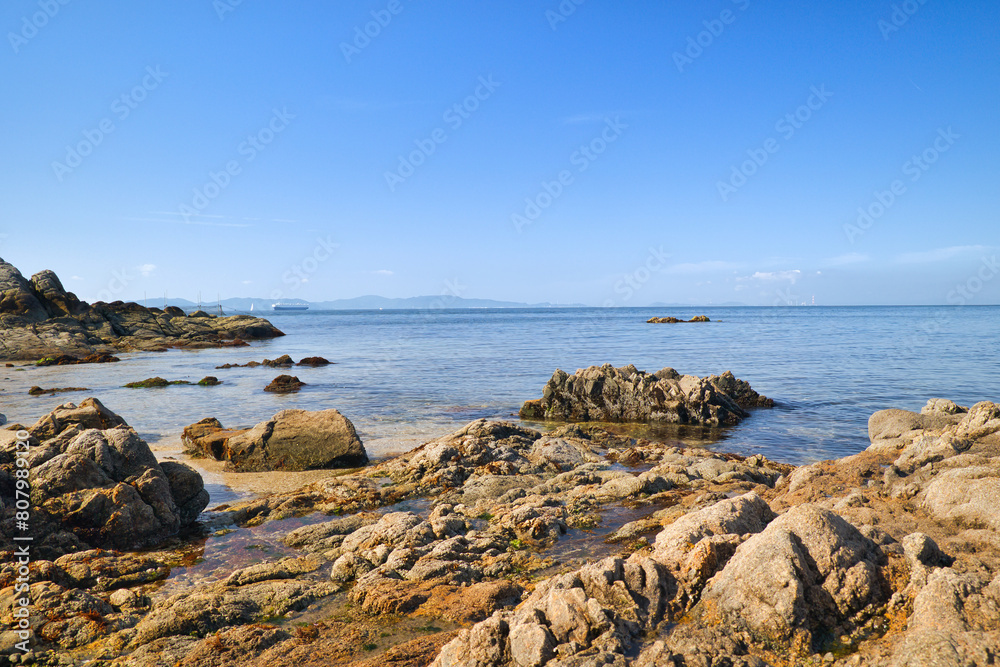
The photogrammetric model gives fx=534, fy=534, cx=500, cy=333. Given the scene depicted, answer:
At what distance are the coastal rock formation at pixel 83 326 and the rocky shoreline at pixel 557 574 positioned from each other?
125 ft

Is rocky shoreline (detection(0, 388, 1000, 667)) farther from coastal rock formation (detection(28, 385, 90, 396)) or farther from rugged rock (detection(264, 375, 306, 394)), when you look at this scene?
coastal rock formation (detection(28, 385, 90, 396))

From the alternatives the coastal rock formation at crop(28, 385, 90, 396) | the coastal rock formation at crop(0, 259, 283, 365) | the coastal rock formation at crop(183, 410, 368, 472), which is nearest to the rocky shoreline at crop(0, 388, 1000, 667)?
the coastal rock formation at crop(183, 410, 368, 472)

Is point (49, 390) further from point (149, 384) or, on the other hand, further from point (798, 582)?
point (798, 582)

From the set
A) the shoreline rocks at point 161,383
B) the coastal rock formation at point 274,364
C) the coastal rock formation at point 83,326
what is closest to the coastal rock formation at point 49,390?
the shoreline rocks at point 161,383

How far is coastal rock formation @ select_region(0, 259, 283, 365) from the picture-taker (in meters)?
40.8

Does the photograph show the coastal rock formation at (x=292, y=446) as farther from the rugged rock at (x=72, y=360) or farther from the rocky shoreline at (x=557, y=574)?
the rugged rock at (x=72, y=360)

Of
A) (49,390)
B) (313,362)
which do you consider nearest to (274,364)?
(313,362)

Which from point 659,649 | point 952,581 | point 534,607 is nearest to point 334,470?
point 534,607

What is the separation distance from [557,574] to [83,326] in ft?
195

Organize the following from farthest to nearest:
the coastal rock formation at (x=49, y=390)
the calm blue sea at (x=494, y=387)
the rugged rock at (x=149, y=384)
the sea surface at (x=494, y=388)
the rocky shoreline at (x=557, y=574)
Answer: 1. the rugged rock at (x=149, y=384)
2. the coastal rock formation at (x=49, y=390)
3. the calm blue sea at (x=494, y=387)
4. the sea surface at (x=494, y=388)
5. the rocky shoreline at (x=557, y=574)

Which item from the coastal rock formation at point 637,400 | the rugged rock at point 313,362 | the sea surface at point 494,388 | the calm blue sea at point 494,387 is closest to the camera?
the sea surface at point 494,388

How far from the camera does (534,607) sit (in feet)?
15.2

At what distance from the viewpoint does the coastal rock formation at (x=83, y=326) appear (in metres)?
40.8

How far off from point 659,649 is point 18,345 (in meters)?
52.7
